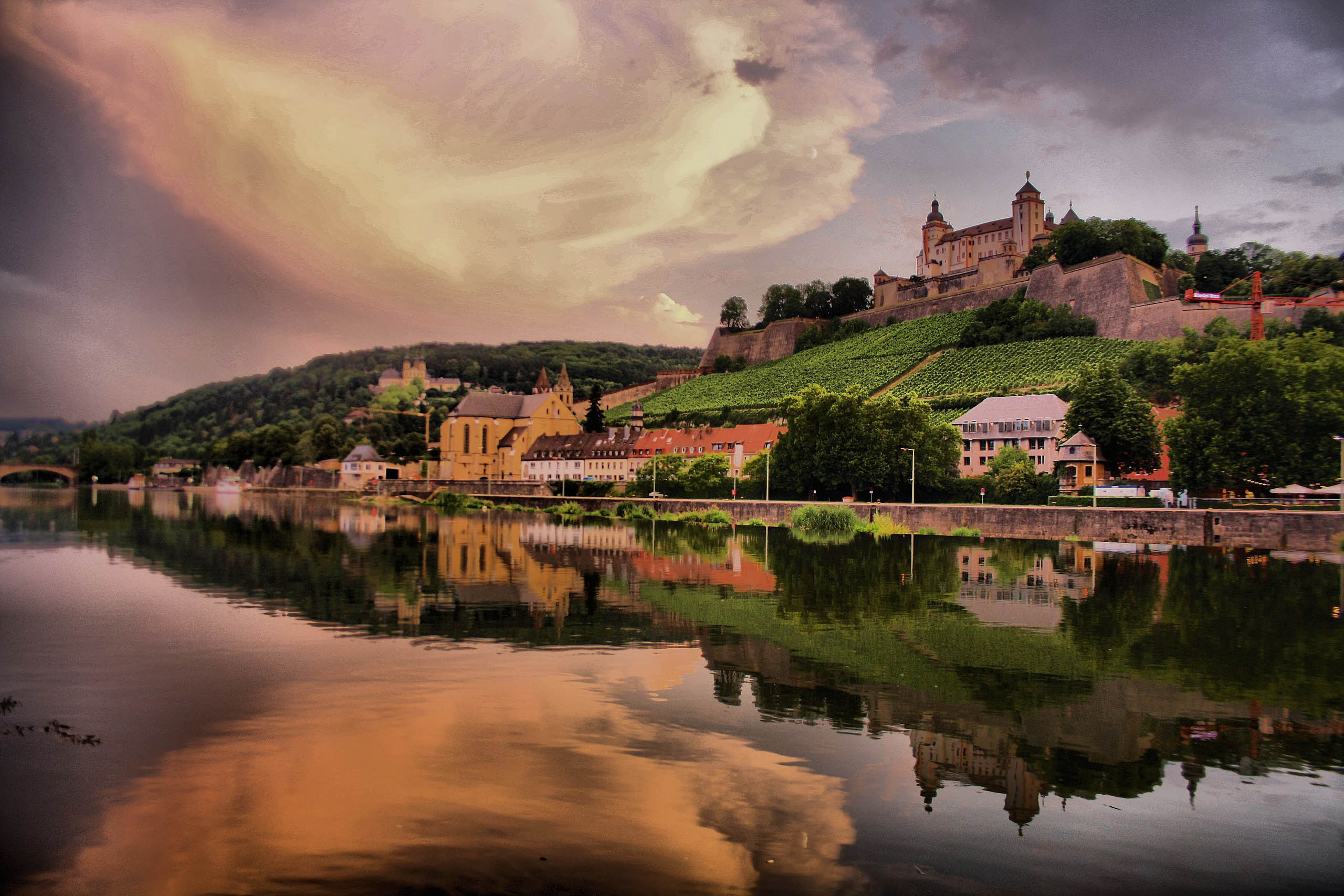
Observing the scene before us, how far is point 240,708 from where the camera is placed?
34.1 ft

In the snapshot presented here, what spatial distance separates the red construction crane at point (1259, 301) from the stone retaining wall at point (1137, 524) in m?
31.4

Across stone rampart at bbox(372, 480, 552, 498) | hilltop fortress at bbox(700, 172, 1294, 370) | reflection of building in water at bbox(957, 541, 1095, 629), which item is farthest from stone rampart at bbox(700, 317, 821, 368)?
reflection of building in water at bbox(957, 541, 1095, 629)

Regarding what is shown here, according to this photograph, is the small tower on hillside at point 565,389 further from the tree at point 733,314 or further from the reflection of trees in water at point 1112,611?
the reflection of trees in water at point 1112,611

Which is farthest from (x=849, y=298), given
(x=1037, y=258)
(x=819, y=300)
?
(x=1037, y=258)

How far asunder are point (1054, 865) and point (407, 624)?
12.5 m

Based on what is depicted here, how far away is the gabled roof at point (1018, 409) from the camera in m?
64.3

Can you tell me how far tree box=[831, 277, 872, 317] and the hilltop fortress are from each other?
7.01 ft

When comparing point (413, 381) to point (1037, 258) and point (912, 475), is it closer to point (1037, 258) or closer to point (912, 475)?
point (1037, 258)

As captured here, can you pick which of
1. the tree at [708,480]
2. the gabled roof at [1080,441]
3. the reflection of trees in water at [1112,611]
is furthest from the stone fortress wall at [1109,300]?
the reflection of trees in water at [1112,611]

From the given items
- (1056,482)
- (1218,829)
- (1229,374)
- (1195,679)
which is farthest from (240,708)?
(1056,482)

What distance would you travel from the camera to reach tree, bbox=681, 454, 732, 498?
65125 millimetres

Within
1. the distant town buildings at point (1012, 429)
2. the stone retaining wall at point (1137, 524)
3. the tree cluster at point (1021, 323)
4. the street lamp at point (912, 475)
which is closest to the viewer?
the stone retaining wall at point (1137, 524)

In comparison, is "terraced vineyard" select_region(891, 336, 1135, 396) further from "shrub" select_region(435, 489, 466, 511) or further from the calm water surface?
the calm water surface

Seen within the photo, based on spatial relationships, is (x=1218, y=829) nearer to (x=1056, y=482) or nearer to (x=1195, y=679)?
(x=1195, y=679)
